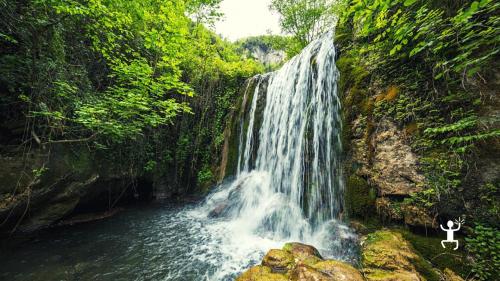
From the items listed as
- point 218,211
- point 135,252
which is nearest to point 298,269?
point 135,252

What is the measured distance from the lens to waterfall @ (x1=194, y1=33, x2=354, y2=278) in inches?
186

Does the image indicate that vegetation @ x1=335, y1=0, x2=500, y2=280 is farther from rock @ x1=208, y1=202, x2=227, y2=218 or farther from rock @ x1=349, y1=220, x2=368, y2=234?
rock @ x1=208, y1=202, x2=227, y2=218

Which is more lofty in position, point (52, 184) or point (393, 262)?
point (52, 184)

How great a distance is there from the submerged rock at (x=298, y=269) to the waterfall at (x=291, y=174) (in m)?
1.25

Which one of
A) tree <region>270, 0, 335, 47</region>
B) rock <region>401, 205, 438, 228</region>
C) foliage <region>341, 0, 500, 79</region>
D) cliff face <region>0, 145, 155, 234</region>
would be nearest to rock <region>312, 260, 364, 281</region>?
rock <region>401, 205, 438, 228</region>

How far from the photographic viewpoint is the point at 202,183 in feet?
32.4

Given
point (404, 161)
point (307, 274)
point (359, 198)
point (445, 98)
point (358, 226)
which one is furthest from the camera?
point (359, 198)

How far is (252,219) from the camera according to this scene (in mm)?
6188

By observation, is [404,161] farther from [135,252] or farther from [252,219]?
[135,252]

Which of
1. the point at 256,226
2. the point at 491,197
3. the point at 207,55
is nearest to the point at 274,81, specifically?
the point at 207,55

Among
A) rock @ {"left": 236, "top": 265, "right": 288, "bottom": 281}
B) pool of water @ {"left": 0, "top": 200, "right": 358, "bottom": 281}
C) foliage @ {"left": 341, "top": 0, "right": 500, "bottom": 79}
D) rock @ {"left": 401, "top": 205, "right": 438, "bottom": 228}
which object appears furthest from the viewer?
pool of water @ {"left": 0, "top": 200, "right": 358, "bottom": 281}

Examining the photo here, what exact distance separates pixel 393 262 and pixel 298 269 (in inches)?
49.7

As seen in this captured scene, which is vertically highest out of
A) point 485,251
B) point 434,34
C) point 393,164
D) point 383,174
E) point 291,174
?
point 434,34

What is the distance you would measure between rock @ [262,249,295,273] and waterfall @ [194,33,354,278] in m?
1.28
